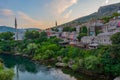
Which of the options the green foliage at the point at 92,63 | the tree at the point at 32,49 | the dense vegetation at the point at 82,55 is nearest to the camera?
the dense vegetation at the point at 82,55

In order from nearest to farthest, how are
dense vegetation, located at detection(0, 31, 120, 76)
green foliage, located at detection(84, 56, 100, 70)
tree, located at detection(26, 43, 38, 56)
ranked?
1. dense vegetation, located at detection(0, 31, 120, 76)
2. green foliage, located at detection(84, 56, 100, 70)
3. tree, located at detection(26, 43, 38, 56)

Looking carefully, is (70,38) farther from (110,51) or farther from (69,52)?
(110,51)

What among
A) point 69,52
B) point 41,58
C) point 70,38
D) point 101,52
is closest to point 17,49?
point 70,38

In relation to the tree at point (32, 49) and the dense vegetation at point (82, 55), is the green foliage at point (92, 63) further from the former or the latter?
the tree at point (32, 49)

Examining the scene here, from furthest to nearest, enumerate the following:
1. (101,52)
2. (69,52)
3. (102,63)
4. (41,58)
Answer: (41,58) < (69,52) < (101,52) < (102,63)

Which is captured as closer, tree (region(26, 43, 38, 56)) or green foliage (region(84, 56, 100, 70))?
green foliage (region(84, 56, 100, 70))

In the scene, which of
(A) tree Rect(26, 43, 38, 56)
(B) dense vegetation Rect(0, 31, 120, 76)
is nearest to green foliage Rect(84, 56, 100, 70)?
(B) dense vegetation Rect(0, 31, 120, 76)

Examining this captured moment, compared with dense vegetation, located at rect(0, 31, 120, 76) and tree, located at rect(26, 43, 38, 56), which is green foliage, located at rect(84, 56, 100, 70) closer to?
dense vegetation, located at rect(0, 31, 120, 76)

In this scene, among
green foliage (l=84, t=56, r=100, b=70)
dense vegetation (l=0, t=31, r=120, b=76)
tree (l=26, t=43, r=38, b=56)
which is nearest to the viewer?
dense vegetation (l=0, t=31, r=120, b=76)

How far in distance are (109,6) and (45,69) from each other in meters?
92.3

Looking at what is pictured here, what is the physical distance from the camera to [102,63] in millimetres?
34062

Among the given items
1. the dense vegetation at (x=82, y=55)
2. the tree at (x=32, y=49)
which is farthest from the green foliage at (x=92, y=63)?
the tree at (x=32, y=49)

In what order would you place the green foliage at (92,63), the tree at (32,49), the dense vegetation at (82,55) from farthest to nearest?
the tree at (32,49) → the green foliage at (92,63) → the dense vegetation at (82,55)

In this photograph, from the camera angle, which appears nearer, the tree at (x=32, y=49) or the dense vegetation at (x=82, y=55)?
the dense vegetation at (x=82, y=55)
